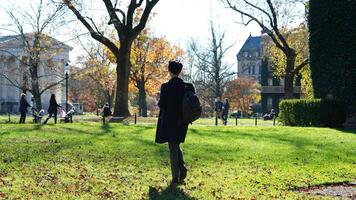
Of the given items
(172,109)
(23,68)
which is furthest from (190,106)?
(23,68)

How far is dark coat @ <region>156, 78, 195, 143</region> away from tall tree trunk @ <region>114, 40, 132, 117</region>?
20496 millimetres

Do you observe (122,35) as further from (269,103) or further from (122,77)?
(269,103)

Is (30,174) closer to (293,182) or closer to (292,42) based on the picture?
(293,182)

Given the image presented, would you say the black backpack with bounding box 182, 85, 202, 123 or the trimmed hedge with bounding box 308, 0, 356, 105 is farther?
the trimmed hedge with bounding box 308, 0, 356, 105

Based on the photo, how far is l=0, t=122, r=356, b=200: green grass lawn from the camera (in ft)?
24.3

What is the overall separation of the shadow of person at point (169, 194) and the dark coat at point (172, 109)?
0.72 meters

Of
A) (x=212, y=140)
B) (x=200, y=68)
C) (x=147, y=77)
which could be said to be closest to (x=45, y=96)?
(x=200, y=68)

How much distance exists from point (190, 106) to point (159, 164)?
3.16m

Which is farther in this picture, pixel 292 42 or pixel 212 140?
pixel 292 42

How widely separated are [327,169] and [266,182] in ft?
7.35

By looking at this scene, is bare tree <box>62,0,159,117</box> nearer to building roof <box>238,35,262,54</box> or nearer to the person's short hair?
the person's short hair

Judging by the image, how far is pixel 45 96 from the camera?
84.3 meters

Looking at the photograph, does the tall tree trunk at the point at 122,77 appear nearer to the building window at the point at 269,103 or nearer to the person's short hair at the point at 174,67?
the person's short hair at the point at 174,67

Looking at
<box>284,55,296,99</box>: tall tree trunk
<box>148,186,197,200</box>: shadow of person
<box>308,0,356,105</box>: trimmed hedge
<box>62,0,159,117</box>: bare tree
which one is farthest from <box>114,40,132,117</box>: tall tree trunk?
<box>148,186,197,200</box>: shadow of person
